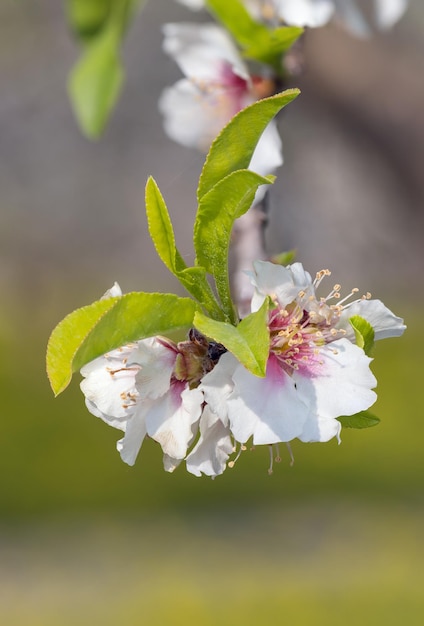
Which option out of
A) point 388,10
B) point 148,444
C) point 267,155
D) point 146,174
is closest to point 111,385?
point 267,155

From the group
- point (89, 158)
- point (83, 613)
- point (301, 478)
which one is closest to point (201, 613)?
point (83, 613)

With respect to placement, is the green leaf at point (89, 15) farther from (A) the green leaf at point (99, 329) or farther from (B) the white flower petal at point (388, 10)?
(A) the green leaf at point (99, 329)

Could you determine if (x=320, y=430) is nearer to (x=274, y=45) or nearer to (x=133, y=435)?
(x=133, y=435)

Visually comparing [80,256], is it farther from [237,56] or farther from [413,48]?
[237,56]

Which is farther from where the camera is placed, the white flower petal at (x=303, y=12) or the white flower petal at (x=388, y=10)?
the white flower petal at (x=388, y=10)

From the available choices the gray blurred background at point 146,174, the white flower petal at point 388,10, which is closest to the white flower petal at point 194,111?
the white flower petal at point 388,10

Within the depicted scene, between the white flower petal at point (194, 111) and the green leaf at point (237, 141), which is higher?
the white flower petal at point (194, 111)

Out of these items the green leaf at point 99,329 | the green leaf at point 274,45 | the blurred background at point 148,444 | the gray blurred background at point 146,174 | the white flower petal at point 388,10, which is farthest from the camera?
the blurred background at point 148,444
